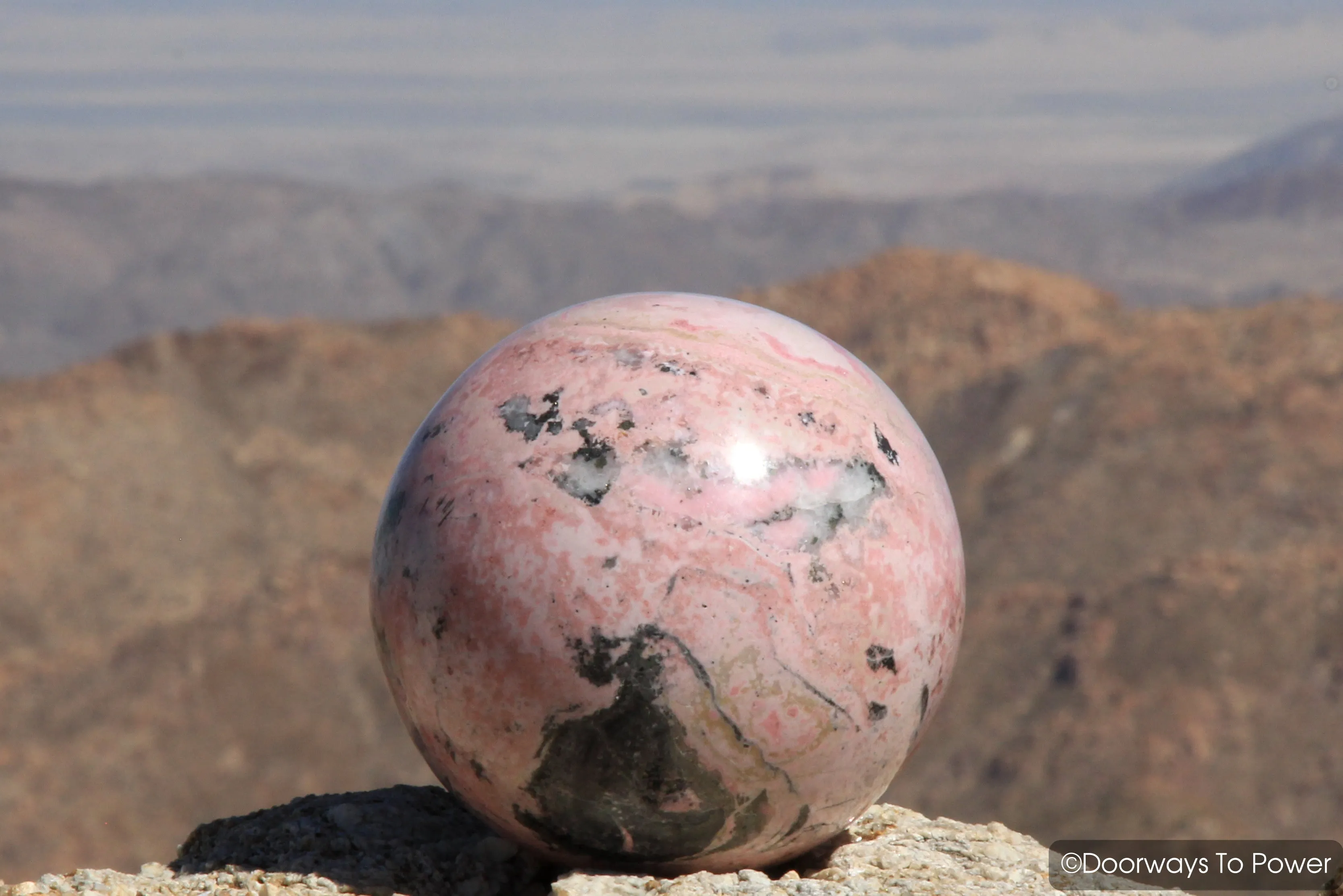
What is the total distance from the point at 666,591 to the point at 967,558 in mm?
33150

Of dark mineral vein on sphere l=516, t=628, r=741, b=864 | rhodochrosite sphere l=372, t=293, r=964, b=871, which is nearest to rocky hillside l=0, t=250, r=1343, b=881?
rhodochrosite sphere l=372, t=293, r=964, b=871

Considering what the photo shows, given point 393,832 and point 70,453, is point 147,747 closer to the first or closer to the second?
point 70,453

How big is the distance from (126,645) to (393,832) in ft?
99.6

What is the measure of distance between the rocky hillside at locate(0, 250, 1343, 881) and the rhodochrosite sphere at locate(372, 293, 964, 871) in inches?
700

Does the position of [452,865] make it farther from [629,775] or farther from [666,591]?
[666,591]

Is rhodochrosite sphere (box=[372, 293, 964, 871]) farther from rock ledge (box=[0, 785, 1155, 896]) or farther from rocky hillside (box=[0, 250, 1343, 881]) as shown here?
rocky hillside (box=[0, 250, 1343, 881])

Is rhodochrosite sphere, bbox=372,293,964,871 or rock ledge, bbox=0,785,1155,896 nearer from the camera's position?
rhodochrosite sphere, bbox=372,293,964,871

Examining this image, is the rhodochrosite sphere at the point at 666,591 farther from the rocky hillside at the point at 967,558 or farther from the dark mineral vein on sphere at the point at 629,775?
the rocky hillside at the point at 967,558

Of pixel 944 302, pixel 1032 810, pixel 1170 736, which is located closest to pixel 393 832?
pixel 1032 810

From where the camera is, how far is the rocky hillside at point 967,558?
27.2 m

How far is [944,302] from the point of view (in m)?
57.5

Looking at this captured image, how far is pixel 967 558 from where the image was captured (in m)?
38.2

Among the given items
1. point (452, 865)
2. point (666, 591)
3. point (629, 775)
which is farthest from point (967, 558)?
point (666, 591)

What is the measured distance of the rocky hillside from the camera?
27.2 metres
